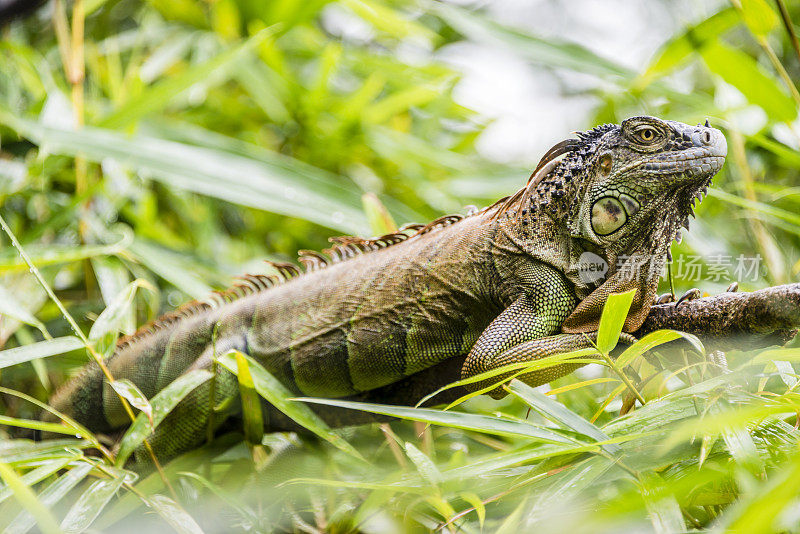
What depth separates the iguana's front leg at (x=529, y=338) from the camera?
5.46ft

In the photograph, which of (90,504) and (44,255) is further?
(44,255)

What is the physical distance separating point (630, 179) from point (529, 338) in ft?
1.60

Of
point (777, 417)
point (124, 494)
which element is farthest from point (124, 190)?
point (777, 417)

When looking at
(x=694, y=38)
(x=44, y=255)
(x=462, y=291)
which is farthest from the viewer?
(x=44, y=255)

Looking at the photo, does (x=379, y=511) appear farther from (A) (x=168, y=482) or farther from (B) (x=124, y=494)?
(B) (x=124, y=494)

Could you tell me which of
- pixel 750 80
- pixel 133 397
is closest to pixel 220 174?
pixel 133 397

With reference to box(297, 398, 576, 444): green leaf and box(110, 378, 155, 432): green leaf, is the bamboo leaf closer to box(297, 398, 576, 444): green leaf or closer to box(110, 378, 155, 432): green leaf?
box(110, 378, 155, 432): green leaf

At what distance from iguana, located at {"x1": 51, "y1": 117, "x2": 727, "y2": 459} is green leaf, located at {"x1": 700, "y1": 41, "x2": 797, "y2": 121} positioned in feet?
1.93

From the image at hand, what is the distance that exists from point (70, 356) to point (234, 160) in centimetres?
109

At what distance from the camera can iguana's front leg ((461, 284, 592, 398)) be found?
1.66 m

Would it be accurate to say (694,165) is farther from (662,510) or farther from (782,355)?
(662,510)

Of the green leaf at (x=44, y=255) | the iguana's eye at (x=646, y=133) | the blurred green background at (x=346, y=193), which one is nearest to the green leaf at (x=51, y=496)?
the blurred green background at (x=346, y=193)

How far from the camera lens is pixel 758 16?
1864 mm

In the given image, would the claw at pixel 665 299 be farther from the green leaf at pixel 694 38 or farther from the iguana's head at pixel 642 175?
the green leaf at pixel 694 38
